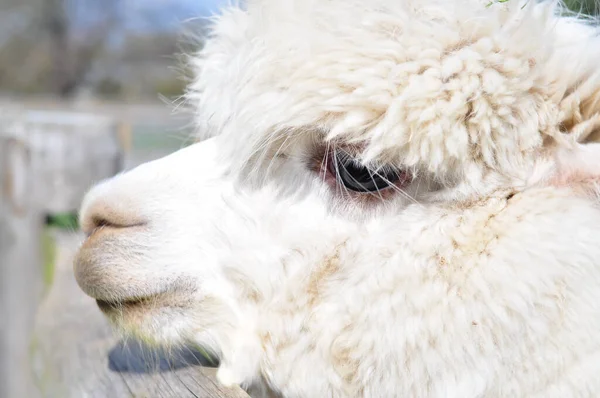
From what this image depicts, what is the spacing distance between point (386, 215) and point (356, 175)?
0.11m

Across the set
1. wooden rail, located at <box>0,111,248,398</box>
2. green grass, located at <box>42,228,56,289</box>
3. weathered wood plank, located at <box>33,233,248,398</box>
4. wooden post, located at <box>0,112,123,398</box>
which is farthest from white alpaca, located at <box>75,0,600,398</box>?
green grass, located at <box>42,228,56,289</box>

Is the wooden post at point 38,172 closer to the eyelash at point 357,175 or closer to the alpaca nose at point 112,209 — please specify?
the alpaca nose at point 112,209

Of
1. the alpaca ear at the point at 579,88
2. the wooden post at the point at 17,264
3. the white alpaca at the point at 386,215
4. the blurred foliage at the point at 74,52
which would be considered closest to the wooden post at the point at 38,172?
the wooden post at the point at 17,264

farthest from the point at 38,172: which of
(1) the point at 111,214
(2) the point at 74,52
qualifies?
(2) the point at 74,52

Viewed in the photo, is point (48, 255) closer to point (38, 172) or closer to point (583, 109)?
point (38, 172)

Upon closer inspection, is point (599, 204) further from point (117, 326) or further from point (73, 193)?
point (73, 193)

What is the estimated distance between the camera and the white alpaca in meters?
1.22

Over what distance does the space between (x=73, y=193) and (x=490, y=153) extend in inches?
87.9

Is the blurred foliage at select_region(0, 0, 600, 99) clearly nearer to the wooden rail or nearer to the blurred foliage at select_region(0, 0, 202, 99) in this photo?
the blurred foliage at select_region(0, 0, 202, 99)

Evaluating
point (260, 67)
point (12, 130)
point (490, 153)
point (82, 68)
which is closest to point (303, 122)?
point (260, 67)

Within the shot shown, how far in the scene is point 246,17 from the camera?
158cm

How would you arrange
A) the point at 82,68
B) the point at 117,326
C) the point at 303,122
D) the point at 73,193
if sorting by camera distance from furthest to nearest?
the point at 82,68 → the point at 73,193 → the point at 117,326 → the point at 303,122

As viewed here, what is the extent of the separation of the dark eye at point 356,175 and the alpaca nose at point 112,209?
455mm

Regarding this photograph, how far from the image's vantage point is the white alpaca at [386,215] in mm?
1224
